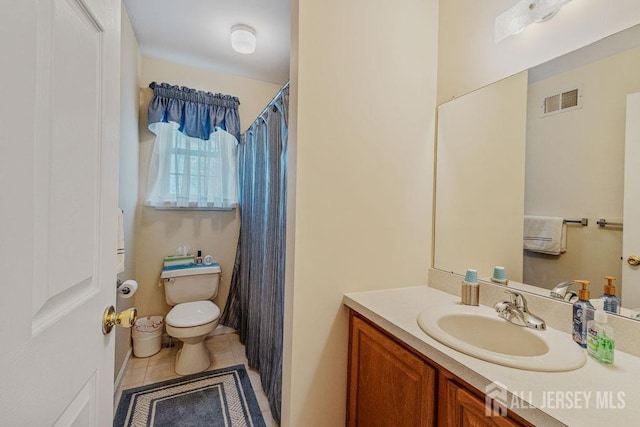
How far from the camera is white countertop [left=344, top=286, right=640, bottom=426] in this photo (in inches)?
21.9

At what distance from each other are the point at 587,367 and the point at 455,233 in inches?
29.0

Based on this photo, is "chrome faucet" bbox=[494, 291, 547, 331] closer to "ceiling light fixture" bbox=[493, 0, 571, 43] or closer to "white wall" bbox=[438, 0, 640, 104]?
"white wall" bbox=[438, 0, 640, 104]

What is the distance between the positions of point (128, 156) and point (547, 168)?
236 cm

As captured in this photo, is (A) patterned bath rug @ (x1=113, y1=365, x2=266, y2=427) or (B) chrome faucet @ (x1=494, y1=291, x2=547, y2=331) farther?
(A) patterned bath rug @ (x1=113, y1=365, x2=266, y2=427)

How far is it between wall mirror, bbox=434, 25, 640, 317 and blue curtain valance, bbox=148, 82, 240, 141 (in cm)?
188

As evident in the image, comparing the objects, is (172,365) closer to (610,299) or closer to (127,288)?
(127,288)

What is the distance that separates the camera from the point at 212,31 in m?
2.00

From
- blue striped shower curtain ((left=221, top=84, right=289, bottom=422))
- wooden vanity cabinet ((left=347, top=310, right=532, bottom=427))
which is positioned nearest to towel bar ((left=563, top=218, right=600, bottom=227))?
wooden vanity cabinet ((left=347, top=310, right=532, bottom=427))

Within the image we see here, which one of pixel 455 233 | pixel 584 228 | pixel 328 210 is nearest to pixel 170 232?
pixel 328 210

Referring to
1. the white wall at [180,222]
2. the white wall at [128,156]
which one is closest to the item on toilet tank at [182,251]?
the white wall at [180,222]

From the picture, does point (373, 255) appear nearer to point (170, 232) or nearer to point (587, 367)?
point (587, 367)

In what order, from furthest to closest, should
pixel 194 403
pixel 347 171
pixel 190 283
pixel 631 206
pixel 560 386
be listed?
1. pixel 190 283
2. pixel 194 403
3. pixel 347 171
4. pixel 631 206
5. pixel 560 386

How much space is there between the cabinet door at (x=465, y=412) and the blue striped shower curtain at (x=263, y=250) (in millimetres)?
913

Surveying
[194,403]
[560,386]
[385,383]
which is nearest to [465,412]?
[560,386]
